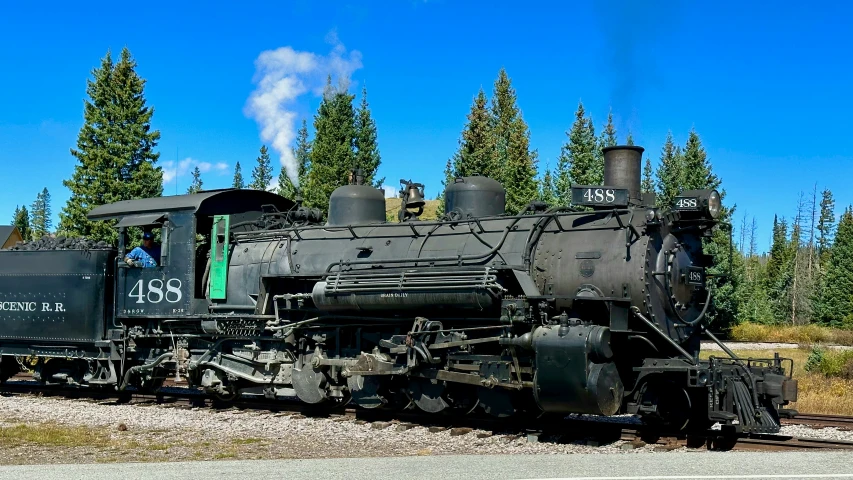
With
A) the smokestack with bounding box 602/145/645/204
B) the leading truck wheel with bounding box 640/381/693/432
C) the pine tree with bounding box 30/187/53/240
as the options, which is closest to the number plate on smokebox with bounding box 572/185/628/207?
the smokestack with bounding box 602/145/645/204

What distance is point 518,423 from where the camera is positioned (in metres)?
11.5

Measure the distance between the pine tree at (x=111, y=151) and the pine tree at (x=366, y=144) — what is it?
964 cm

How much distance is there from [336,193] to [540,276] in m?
4.26

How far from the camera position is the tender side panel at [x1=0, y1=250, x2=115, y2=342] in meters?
15.0

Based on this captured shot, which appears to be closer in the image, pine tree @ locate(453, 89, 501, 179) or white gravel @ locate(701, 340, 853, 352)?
white gravel @ locate(701, 340, 853, 352)

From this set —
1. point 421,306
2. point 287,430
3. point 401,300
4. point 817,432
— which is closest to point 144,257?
point 287,430

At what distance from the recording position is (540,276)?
431 inches

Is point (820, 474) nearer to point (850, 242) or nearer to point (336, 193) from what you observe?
point (336, 193)

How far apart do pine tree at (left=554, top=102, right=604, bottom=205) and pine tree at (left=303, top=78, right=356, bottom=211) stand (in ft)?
32.2

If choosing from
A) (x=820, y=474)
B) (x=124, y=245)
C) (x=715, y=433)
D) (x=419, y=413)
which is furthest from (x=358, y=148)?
(x=820, y=474)

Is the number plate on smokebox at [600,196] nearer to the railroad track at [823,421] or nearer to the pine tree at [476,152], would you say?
the railroad track at [823,421]

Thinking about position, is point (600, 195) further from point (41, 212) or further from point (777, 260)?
point (41, 212)

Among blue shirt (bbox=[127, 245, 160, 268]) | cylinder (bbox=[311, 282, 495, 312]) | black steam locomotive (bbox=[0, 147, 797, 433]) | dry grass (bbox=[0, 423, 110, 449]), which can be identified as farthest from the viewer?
blue shirt (bbox=[127, 245, 160, 268])

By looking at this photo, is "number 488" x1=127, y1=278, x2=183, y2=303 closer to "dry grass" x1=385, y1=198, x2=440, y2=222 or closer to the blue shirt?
the blue shirt
